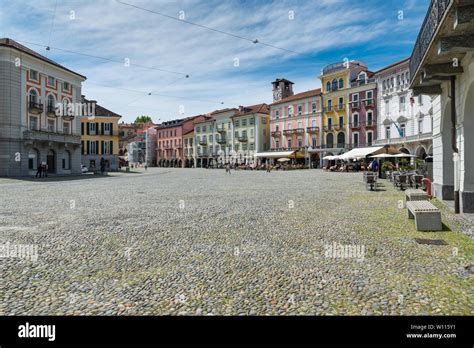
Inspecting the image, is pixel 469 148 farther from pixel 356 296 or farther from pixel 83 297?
pixel 83 297

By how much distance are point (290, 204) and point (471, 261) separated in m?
6.82

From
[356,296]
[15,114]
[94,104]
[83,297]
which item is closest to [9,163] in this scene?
[15,114]

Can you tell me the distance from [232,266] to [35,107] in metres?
37.3

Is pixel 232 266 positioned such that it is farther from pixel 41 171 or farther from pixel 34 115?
pixel 34 115

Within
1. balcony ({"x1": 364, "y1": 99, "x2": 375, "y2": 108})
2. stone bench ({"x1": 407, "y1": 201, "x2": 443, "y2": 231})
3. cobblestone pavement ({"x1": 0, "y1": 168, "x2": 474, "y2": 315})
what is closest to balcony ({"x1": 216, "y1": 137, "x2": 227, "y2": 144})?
balcony ({"x1": 364, "y1": 99, "x2": 375, "y2": 108})

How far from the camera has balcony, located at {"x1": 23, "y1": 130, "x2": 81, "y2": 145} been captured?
33.2m

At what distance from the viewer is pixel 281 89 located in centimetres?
7125

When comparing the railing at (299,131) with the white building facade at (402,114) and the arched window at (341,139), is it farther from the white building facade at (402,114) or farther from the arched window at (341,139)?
the white building facade at (402,114)

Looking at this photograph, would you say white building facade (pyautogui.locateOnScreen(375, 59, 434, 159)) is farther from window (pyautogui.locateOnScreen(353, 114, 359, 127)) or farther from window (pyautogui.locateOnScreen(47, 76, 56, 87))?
window (pyautogui.locateOnScreen(47, 76, 56, 87))

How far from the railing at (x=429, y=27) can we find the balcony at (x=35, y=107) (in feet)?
117

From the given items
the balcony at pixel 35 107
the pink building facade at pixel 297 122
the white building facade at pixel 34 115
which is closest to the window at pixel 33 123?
the white building facade at pixel 34 115

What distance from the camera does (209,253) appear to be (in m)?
5.65

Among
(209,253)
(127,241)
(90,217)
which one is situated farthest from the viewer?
(90,217)

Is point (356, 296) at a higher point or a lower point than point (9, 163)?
lower
